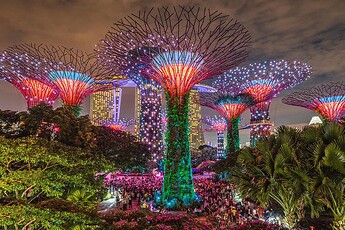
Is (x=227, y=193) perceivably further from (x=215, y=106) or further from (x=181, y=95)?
(x=215, y=106)

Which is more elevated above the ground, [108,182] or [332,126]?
[332,126]

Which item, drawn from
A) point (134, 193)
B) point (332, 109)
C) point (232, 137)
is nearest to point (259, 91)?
point (232, 137)

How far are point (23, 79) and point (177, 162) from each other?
1979 cm

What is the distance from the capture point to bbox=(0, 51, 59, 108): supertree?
1043 inches

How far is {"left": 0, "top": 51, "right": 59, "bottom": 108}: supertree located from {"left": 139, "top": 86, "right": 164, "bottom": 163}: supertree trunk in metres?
26.2

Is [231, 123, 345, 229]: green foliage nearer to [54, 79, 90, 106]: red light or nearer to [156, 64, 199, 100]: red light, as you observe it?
[156, 64, 199, 100]: red light

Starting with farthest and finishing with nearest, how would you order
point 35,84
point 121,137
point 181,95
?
point 35,84
point 121,137
point 181,95

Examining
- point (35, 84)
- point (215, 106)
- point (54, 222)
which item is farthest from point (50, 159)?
point (215, 106)

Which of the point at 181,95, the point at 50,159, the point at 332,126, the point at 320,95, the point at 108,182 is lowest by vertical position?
the point at 108,182

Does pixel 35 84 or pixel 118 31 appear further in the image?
pixel 35 84

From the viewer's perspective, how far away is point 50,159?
7.43 meters

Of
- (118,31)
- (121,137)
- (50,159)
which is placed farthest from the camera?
(121,137)

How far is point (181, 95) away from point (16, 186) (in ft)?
43.0

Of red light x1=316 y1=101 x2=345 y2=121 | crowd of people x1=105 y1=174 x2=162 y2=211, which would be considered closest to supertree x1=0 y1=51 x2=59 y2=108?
crowd of people x1=105 y1=174 x2=162 y2=211
